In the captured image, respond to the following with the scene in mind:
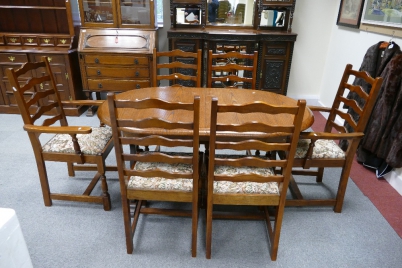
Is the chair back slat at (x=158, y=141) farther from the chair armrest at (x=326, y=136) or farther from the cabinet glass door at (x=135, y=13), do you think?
the cabinet glass door at (x=135, y=13)

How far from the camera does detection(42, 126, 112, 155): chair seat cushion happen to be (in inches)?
75.0

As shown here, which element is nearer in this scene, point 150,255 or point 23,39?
point 150,255

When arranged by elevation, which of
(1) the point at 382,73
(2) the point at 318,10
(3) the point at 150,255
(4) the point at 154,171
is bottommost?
(3) the point at 150,255

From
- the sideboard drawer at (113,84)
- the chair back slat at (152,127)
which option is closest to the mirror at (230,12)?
the sideboard drawer at (113,84)

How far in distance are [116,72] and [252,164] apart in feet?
8.39

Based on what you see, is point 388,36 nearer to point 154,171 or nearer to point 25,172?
point 154,171

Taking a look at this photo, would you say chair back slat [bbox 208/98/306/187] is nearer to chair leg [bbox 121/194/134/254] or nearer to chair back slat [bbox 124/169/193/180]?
chair back slat [bbox 124/169/193/180]

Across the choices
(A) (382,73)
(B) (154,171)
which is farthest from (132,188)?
(A) (382,73)

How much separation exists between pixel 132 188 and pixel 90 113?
2.43 metres

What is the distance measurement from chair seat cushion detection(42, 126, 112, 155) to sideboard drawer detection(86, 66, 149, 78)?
1.54 metres

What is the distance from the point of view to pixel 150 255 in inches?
66.5

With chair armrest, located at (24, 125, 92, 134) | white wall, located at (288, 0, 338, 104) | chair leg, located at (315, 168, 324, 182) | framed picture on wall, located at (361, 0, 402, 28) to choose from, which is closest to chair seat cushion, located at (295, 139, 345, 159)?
chair leg, located at (315, 168, 324, 182)

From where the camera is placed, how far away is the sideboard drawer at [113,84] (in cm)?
348

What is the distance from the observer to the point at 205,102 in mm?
1948
